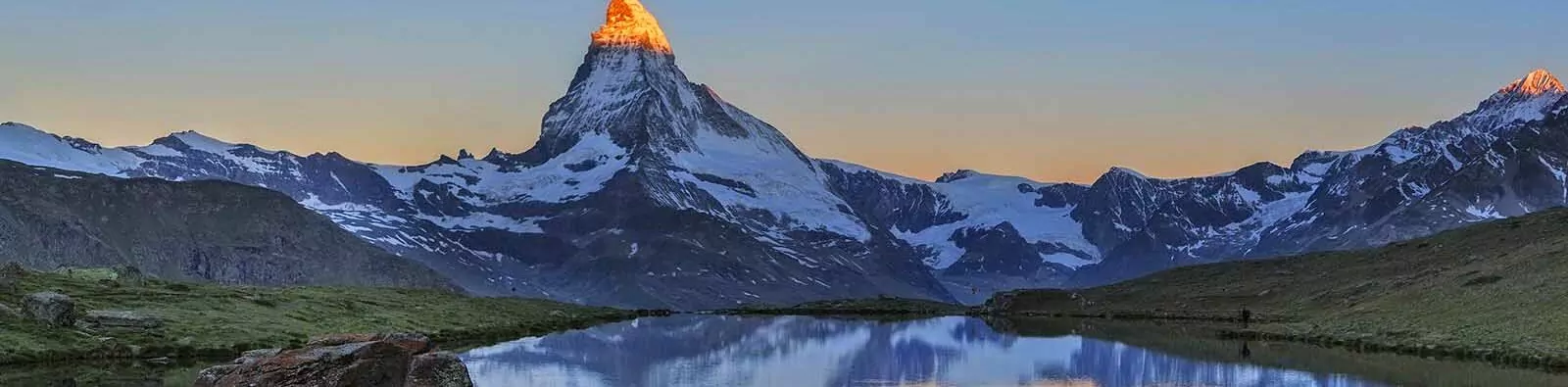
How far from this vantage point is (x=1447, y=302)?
121938mm

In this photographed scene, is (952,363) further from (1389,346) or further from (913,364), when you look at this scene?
(1389,346)

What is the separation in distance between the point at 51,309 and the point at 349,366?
37619mm

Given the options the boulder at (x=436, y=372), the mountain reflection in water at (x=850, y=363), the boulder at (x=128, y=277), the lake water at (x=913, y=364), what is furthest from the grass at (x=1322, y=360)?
the boulder at (x=128, y=277)

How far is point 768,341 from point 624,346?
19.4 meters

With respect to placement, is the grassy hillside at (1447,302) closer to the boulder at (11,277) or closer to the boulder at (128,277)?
the boulder at (11,277)

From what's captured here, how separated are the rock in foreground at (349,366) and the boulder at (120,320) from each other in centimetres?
3516

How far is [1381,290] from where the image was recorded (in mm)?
155250

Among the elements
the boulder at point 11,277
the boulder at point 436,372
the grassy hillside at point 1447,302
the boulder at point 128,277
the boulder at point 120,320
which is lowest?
the boulder at point 436,372

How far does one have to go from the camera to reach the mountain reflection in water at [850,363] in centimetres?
7319

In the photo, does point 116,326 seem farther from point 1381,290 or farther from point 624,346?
point 1381,290

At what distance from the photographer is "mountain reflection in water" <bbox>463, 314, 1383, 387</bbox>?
240 ft

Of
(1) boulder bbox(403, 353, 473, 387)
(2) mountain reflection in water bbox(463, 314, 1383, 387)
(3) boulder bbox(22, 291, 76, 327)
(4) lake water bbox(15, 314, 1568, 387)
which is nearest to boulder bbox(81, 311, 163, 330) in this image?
(3) boulder bbox(22, 291, 76, 327)

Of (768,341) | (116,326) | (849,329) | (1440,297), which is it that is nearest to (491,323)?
(768,341)

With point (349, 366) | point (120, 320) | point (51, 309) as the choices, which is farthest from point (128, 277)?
point (349, 366)
